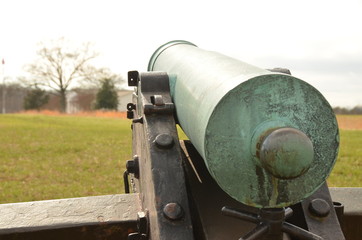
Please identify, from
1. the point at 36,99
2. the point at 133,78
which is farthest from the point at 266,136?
the point at 36,99

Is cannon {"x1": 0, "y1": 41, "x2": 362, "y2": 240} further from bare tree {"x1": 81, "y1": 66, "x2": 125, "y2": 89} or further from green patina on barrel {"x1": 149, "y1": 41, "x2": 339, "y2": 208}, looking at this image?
bare tree {"x1": 81, "y1": 66, "x2": 125, "y2": 89}

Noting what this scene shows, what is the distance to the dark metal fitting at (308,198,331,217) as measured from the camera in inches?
78.1

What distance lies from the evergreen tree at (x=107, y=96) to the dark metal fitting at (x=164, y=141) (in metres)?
35.1

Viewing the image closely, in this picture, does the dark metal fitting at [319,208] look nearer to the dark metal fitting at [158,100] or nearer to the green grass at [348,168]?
the dark metal fitting at [158,100]

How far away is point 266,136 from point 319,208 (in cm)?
79

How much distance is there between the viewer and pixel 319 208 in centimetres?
199

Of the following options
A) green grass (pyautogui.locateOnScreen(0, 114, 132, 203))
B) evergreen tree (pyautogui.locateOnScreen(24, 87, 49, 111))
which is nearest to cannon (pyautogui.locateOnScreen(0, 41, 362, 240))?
green grass (pyautogui.locateOnScreen(0, 114, 132, 203))

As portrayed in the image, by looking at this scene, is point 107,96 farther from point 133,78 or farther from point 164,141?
point 164,141

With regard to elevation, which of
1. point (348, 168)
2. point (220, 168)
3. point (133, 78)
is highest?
point (133, 78)

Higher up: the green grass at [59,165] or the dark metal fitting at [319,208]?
the dark metal fitting at [319,208]

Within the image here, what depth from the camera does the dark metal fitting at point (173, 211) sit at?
1843mm

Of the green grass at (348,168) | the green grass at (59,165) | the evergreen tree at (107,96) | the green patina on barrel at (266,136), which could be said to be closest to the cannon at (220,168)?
the green patina on barrel at (266,136)

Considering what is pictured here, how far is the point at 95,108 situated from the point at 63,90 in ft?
10.5

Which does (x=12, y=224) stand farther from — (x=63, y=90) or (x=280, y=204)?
(x=63, y=90)
